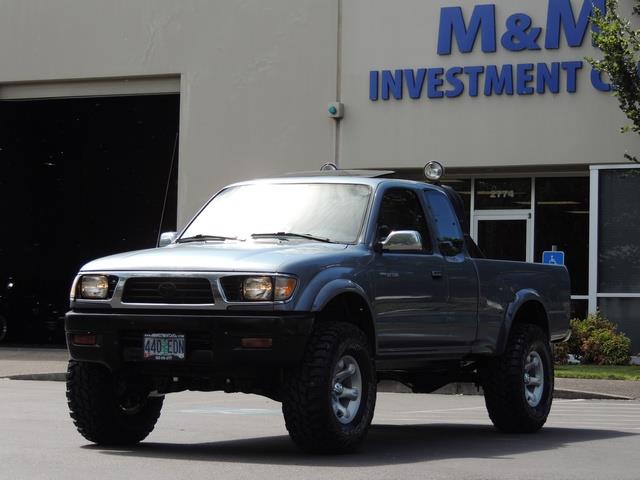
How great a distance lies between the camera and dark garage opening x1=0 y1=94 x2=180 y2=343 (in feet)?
113

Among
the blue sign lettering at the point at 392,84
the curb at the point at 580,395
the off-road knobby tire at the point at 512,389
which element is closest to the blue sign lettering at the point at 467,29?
the blue sign lettering at the point at 392,84

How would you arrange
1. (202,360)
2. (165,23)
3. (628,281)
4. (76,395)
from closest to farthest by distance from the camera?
(202,360) < (76,395) < (628,281) < (165,23)

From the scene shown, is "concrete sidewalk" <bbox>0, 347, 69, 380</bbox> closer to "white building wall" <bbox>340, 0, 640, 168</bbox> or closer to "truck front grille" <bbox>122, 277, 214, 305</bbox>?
"white building wall" <bbox>340, 0, 640, 168</bbox>

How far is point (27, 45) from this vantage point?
29.4 m

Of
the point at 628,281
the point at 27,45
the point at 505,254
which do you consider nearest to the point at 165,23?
the point at 27,45

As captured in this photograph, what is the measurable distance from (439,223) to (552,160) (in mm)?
13853

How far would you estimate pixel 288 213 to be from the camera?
1089 centimetres

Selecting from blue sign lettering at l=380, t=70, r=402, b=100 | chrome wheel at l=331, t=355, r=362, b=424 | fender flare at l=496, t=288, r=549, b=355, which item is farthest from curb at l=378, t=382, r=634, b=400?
chrome wheel at l=331, t=355, r=362, b=424

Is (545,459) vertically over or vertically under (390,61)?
under

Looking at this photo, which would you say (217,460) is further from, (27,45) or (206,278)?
(27,45)

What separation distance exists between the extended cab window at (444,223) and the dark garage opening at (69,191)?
22.1m

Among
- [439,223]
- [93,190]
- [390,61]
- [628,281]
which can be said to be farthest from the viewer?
[93,190]

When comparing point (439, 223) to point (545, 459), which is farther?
point (439, 223)

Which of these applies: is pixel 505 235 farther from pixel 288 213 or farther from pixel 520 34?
pixel 288 213
